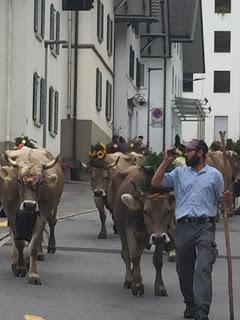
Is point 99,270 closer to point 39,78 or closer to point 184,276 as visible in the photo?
point 184,276

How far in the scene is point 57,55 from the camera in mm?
36812

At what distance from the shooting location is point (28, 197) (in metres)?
11.8

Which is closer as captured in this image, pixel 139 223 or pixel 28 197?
pixel 139 223

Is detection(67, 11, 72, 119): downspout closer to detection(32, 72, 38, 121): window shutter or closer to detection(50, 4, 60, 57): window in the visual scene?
detection(50, 4, 60, 57): window

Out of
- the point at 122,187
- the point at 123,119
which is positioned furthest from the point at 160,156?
the point at 123,119

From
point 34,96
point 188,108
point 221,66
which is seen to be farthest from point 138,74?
point 221,66

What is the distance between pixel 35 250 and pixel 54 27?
25.2 metres

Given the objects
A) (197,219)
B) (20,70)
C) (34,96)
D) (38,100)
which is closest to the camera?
Answer: (197,219)

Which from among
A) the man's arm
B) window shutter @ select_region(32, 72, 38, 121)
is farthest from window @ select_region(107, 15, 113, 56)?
the man's arm

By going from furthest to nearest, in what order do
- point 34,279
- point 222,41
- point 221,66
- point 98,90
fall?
1. point 221,66
2. point 222,41
3. point 98,90
4. point 34,279

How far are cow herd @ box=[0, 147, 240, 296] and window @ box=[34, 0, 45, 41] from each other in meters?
19.9

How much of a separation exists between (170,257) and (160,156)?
3564mm

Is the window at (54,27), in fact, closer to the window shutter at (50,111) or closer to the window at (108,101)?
the window shutter at (50,111)

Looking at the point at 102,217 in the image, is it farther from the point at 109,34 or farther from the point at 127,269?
the point at 109,34
